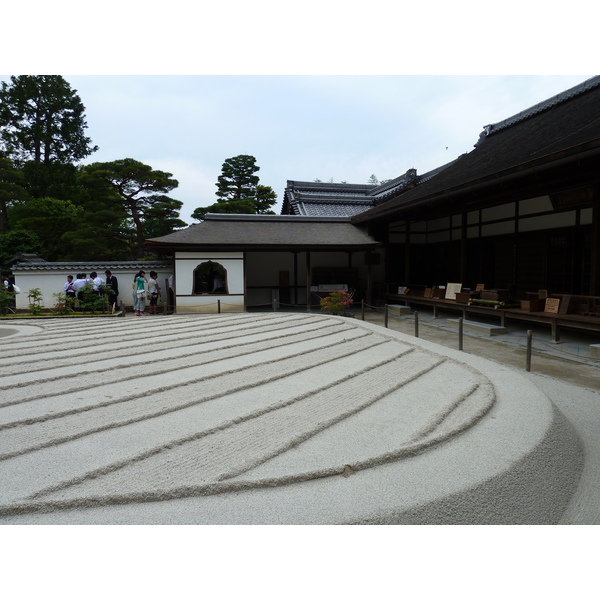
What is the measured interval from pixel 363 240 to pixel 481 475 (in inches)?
513

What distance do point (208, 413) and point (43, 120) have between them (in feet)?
108

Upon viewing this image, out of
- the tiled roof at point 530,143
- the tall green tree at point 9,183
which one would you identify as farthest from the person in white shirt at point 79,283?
the tall green tree at point 9,183

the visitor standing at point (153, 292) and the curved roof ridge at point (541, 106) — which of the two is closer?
the curved roof ridge at point (541, 106)

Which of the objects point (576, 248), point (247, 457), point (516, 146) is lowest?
point (247, 457)

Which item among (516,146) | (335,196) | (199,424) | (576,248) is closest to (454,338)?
(576,248)

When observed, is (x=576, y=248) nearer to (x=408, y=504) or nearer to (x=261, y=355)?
(x=261, y=355)

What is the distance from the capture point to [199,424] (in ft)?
13.7

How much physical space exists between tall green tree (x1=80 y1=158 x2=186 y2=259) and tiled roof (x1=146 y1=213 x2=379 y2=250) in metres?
8.40

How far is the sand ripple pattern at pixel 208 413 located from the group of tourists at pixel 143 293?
5.23 metres

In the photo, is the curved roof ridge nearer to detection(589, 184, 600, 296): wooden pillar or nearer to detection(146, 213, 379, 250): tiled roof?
detection(589, 184, 600, 296): wooden pillar

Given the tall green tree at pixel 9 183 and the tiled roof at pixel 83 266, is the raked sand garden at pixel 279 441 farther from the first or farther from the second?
the tall green tree at pixel 9 183

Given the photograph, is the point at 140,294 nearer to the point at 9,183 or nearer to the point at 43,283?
the point at 43,283

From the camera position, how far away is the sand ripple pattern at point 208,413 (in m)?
3.18

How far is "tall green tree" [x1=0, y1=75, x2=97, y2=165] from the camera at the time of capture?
2741cm
